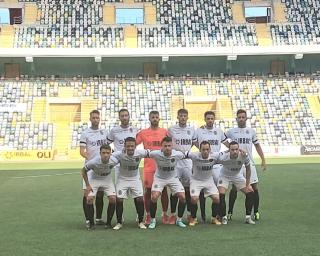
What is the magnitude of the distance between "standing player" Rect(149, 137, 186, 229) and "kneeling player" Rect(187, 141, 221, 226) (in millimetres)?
187

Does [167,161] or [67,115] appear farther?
[67,115]

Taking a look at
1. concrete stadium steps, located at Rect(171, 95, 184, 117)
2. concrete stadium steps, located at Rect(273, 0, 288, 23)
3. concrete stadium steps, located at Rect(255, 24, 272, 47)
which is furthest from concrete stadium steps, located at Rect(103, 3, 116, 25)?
concrete stadium steps, located at Rect(273, 0, 288, 23)

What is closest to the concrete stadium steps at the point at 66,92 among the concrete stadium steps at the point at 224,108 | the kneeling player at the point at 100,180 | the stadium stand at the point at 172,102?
the stadium stand at the point at 172,102

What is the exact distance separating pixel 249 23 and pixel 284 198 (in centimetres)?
3046

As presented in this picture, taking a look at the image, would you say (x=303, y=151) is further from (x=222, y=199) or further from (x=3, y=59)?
(x=222, y=199)

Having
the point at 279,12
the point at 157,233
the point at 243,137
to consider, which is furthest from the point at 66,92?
the point at 157,233

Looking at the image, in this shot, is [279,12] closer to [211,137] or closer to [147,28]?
[147,28]

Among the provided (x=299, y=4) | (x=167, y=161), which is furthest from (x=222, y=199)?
(x=299, y=4)

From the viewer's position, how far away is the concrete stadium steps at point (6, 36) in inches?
1533

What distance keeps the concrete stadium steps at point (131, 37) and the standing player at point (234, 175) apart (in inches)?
1212

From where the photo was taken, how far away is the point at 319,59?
41.7 meters

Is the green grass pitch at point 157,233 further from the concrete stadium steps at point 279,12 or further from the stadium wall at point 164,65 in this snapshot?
the concrete stadium steps at point 279,12

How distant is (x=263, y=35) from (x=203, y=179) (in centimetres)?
3272

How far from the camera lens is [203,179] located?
30.0ft
